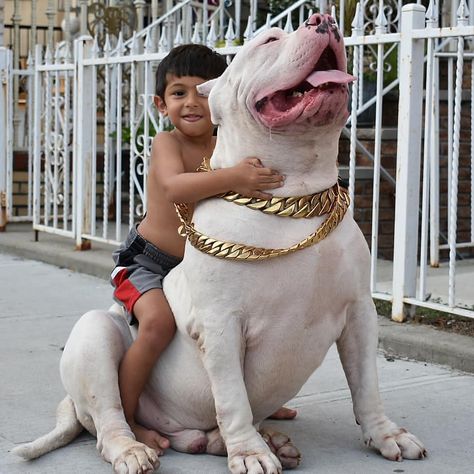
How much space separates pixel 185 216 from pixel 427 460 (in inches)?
47.4

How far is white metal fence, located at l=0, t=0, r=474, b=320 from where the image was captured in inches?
Result: 224

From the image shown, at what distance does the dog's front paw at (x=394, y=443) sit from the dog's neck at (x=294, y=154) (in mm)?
868

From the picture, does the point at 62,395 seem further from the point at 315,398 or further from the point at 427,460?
the point at 427,460

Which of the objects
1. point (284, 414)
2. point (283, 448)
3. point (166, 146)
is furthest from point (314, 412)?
point (166, 146)

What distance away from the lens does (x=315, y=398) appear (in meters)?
4.61

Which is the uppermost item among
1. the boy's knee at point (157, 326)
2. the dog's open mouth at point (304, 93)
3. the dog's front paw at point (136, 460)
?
the dog's open mouth at point (304, 93)

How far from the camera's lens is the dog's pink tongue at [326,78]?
3260 millimetres

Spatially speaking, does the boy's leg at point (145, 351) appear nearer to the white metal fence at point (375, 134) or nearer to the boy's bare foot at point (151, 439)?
the boy's bare foot at point (151, 439)

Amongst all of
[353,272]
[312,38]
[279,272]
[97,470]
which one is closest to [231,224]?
[279,272]

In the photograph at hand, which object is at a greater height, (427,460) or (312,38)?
(312,38)

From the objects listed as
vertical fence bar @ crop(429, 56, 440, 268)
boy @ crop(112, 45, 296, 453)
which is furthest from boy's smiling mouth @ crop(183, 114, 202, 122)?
vertical fence bar @ crop(429, 56, 440, 268)

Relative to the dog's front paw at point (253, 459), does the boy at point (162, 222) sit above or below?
above

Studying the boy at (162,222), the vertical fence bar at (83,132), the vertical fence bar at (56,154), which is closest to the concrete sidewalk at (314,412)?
the boy at (162,222)

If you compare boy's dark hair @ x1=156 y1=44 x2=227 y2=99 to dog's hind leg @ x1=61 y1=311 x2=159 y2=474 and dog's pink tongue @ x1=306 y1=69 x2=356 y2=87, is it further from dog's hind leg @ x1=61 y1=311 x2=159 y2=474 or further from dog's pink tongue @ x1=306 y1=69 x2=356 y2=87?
dog's hind leg @ x1=61 y1=311 x2=159 y2=474
